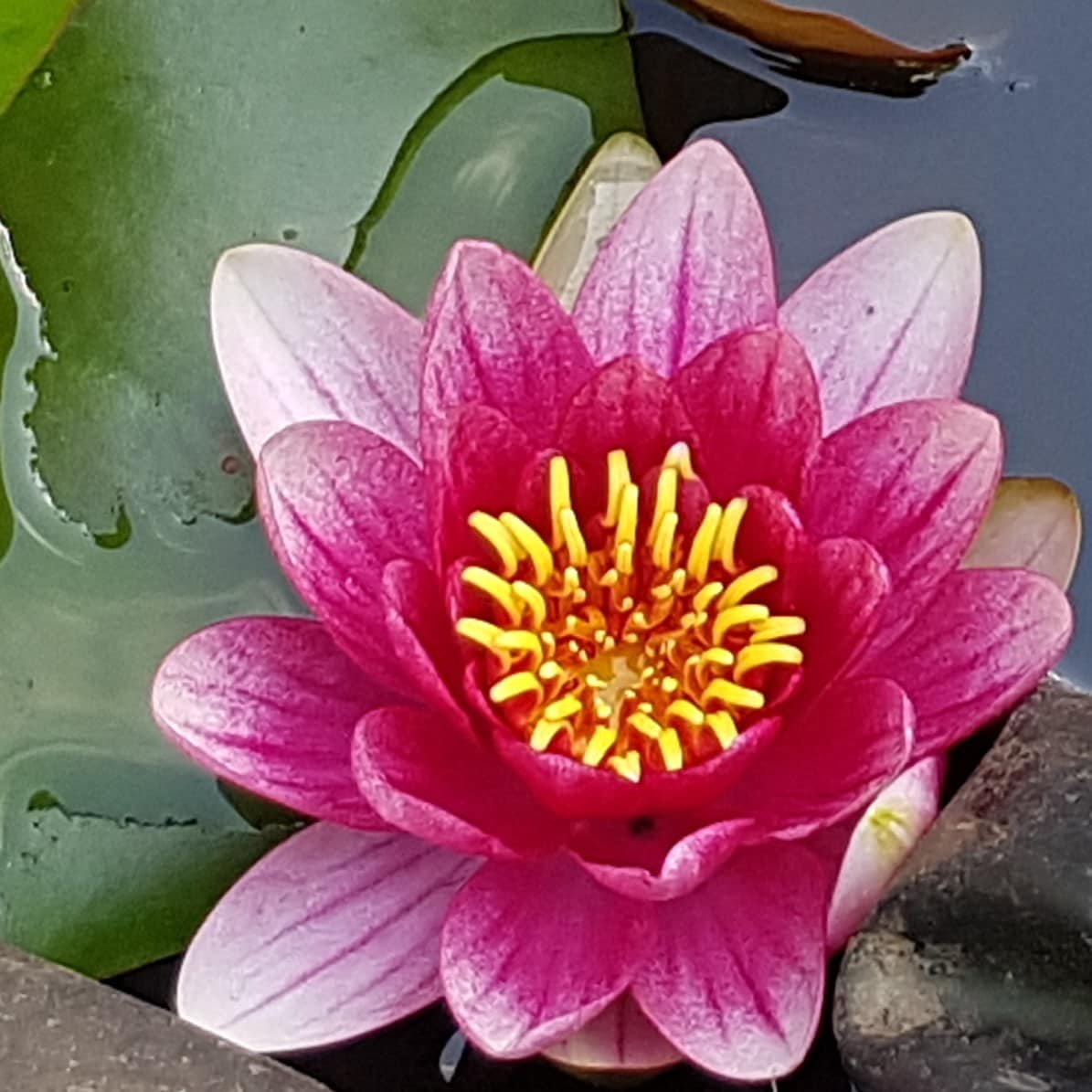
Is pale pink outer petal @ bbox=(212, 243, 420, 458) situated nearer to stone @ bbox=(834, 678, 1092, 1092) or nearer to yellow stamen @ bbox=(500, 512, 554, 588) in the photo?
yellow stamen @ bbox=(500, 512, 554, 588)

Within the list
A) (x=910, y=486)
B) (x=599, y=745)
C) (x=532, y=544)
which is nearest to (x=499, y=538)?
(x=532, y=544)

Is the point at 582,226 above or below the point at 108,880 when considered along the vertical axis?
above

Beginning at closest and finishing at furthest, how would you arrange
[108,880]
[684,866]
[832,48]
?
[684,866]
[108,880]
[832,48]

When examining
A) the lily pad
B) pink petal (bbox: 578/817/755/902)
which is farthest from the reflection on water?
pink petal (bbox: 578/817/755/902)

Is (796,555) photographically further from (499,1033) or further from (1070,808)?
(499,1033)

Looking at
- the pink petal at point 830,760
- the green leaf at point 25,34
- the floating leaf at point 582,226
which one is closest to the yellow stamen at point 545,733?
the pink petal at point 830,760

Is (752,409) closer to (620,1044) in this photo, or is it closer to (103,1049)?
(620,1044)

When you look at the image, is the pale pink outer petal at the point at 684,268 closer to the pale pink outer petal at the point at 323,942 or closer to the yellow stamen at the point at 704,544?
the yellow stamen at the point at 704,544
